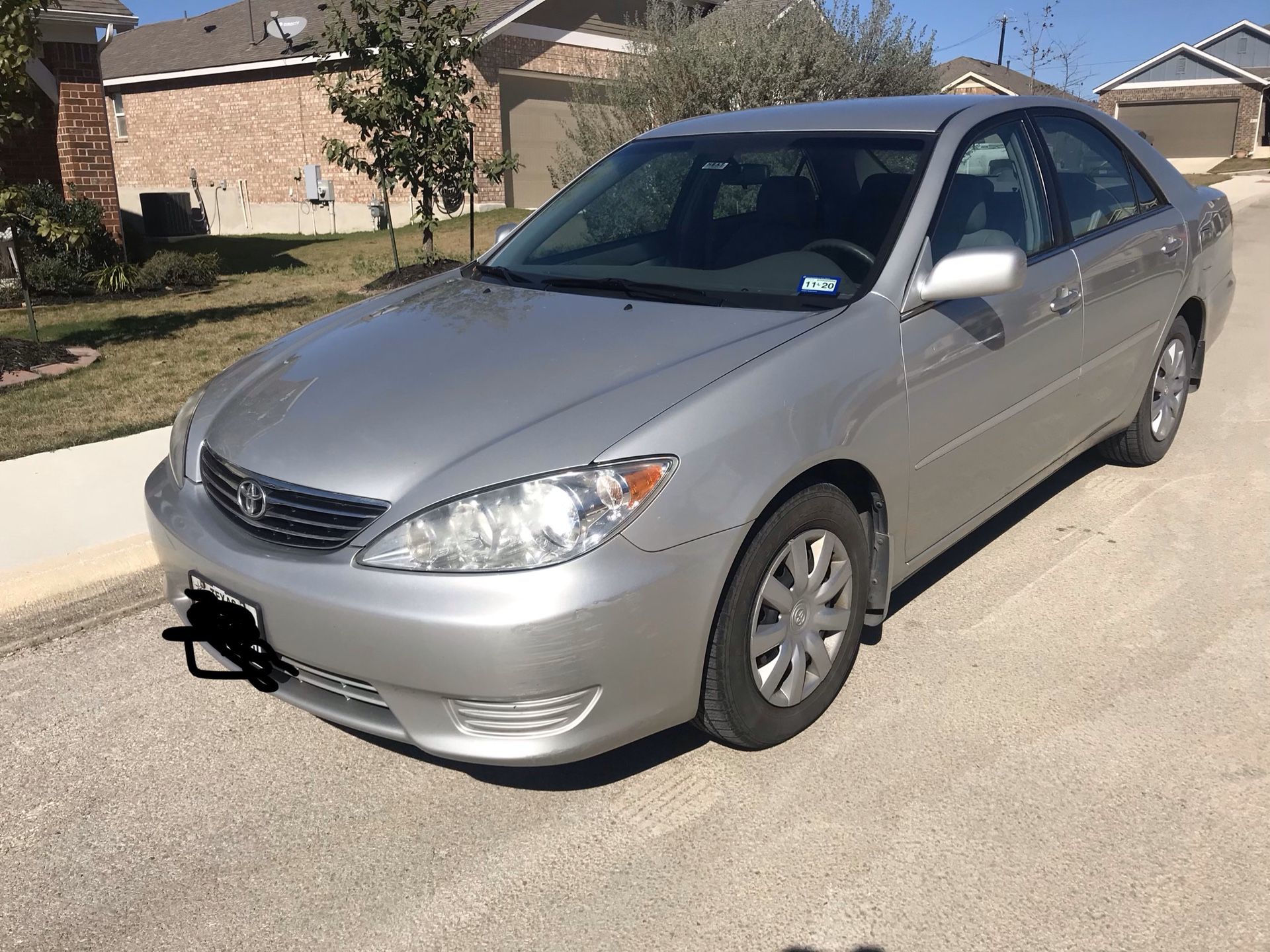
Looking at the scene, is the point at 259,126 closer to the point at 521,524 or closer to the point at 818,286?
the point at 818,286

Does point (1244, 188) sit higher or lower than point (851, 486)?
lower

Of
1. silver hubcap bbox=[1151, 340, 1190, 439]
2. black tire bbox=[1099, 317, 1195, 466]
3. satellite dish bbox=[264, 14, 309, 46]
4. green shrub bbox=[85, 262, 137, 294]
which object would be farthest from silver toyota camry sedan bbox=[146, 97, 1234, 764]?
satellite dish bbox=[264, 14, 309, 46]

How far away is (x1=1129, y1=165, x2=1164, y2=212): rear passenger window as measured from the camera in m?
4.95

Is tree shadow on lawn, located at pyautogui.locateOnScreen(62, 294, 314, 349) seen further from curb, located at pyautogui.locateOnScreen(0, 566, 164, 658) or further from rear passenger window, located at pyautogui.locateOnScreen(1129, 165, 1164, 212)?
rear passenger window, located at pyautogui.locateOnScreen(1129, 165, 1164, 212)

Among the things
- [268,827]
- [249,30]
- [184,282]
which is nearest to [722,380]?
[268,827]

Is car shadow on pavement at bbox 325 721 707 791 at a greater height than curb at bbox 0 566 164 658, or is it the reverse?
curb at bbox 0 566 164 658

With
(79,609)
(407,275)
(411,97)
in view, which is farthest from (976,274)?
(411,97)

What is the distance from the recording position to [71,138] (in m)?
13.3

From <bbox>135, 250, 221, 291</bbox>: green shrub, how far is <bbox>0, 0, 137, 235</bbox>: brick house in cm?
109

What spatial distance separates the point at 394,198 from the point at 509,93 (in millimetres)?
3241

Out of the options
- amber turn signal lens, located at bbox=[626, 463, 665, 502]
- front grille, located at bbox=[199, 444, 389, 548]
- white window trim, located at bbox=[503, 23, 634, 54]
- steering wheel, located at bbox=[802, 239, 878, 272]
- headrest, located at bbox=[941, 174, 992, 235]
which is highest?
white window trim, located at bbox=[503, 23, 634, 54]

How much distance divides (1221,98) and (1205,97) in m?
0.71

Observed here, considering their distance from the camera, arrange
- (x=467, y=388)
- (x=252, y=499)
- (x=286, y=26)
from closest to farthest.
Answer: (x=252, y=499) < (x=467, y=388) < (x=286, y=26)

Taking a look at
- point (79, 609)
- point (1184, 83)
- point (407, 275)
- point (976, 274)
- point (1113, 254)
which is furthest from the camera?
point (1184, 83)
